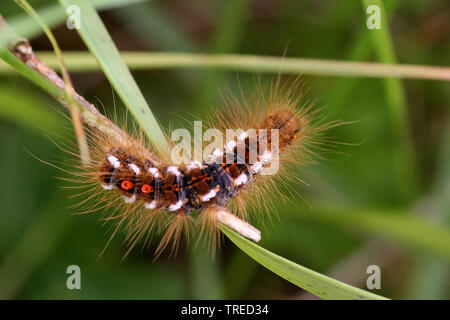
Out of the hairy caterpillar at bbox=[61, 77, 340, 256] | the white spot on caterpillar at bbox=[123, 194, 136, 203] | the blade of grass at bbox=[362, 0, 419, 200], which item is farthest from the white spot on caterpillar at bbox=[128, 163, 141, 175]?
the blade of grass at bbox=[362, 0, 419, 200]

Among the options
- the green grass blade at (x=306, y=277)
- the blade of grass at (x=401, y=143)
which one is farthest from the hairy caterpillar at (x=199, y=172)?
the blade of grass at (x=401, y=143)

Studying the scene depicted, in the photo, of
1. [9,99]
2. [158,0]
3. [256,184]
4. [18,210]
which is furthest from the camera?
[158,0]

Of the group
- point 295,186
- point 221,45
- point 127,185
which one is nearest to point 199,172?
point 127,185

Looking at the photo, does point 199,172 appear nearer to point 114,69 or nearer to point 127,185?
point 127,185

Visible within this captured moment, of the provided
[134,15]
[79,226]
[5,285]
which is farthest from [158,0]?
[5,285]

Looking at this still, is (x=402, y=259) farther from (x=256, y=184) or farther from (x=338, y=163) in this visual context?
(x=256, y=184)

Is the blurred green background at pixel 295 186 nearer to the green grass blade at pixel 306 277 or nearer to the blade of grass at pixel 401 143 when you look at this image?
the blade of grass at pixel 401 143

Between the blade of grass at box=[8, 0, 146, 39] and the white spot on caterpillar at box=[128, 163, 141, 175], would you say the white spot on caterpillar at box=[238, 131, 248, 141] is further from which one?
the blade of grass at box=[8, 0, 146, 39]
